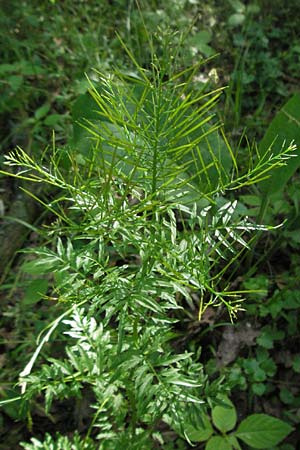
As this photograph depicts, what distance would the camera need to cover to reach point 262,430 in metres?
1.74

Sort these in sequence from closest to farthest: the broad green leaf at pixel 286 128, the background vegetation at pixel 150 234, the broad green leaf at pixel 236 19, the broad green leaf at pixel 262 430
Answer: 1. the background vegetation at pixel 150 234
2. the broad green leaf at pixel 262 430
3. the broad green leaf at pixel 286 128
4. the broad green leaf at pixel 236 19

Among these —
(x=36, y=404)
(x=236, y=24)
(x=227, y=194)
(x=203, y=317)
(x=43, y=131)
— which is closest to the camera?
(x=36, y=404)

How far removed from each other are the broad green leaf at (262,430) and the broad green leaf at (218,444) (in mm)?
50

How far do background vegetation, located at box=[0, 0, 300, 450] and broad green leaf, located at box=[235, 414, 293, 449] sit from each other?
0.01m

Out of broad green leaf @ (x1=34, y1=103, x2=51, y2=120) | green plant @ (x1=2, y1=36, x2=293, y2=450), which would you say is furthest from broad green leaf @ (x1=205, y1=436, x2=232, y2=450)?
broad green leaf @ (x1=34, y1=103, x2=51, y2=120)

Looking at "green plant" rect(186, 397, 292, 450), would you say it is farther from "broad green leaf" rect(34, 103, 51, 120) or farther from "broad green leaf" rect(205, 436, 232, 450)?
"broad green leaf" rect(34, 103, 51, 120)

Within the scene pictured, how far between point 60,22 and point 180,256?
2567 mm

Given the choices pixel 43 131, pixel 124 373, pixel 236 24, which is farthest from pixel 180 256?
pixel 236 24

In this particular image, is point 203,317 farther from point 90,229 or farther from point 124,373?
point 90,229

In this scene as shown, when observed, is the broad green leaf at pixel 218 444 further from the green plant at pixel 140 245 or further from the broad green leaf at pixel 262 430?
the green plant at pixel 140 245

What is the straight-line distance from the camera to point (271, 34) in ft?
10.3

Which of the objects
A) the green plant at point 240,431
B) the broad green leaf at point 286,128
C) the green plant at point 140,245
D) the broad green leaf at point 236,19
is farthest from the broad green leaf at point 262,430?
the broad green leaf at point 236,19

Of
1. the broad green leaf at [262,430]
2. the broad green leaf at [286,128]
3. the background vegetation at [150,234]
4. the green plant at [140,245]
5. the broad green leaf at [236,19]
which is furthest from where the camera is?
the broad green leaf at [236,19]

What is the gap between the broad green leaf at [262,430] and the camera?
5.61ft
